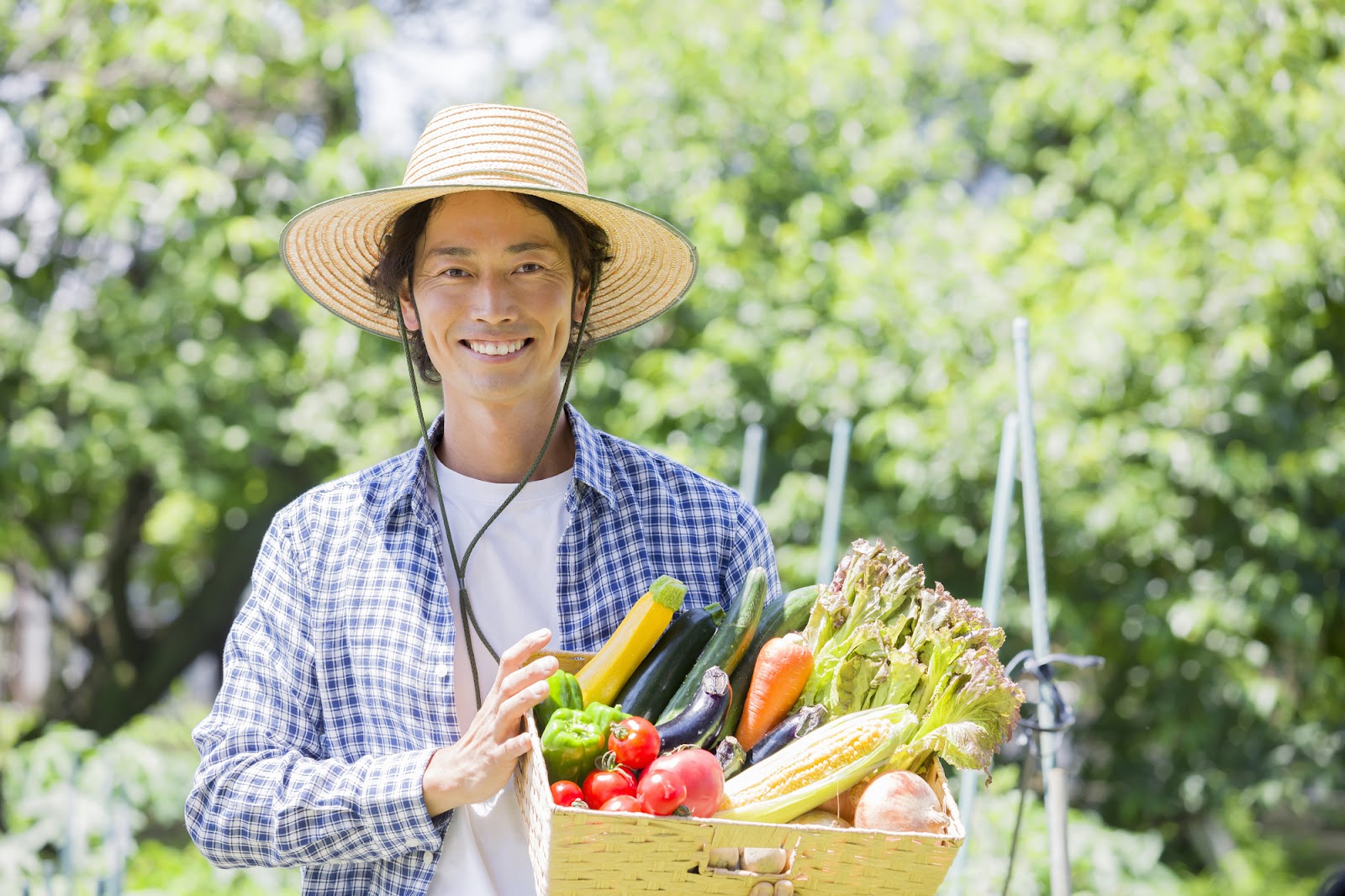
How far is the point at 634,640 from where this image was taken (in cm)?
187

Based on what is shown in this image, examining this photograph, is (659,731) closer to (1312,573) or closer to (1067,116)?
(1312,573)

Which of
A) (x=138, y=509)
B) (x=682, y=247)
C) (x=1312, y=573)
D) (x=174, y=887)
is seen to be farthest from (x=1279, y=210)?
(x=138, y=509)

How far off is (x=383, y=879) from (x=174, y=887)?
3.78m

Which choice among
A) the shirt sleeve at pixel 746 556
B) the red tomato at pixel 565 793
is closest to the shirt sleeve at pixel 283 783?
the red tomato at pixel 565 793

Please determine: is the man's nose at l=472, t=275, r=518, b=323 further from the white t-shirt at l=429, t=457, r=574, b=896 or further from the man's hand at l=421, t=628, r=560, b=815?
the man's hand at l=421, t=628, r=560, b=815

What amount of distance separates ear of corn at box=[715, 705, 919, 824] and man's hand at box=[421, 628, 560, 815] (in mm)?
280

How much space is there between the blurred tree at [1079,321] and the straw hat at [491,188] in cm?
280

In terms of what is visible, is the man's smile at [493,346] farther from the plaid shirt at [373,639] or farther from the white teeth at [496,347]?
the plaid shirt at [373,639]

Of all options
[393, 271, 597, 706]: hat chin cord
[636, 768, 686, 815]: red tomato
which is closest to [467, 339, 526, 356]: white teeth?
[393, 271, 597, 706]: hat chin cord

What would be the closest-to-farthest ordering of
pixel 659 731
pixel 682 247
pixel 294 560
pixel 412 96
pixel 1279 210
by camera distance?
pixel 659 731, pixel 294 560, pixel 682 247, pixel 1279 210, pixel 412 96

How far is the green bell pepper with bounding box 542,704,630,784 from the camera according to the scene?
1.62 meters

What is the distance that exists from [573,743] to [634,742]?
8 centimetres

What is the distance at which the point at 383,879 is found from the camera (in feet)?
6.26

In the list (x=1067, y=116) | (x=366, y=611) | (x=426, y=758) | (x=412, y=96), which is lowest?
(x=426, y=758)
